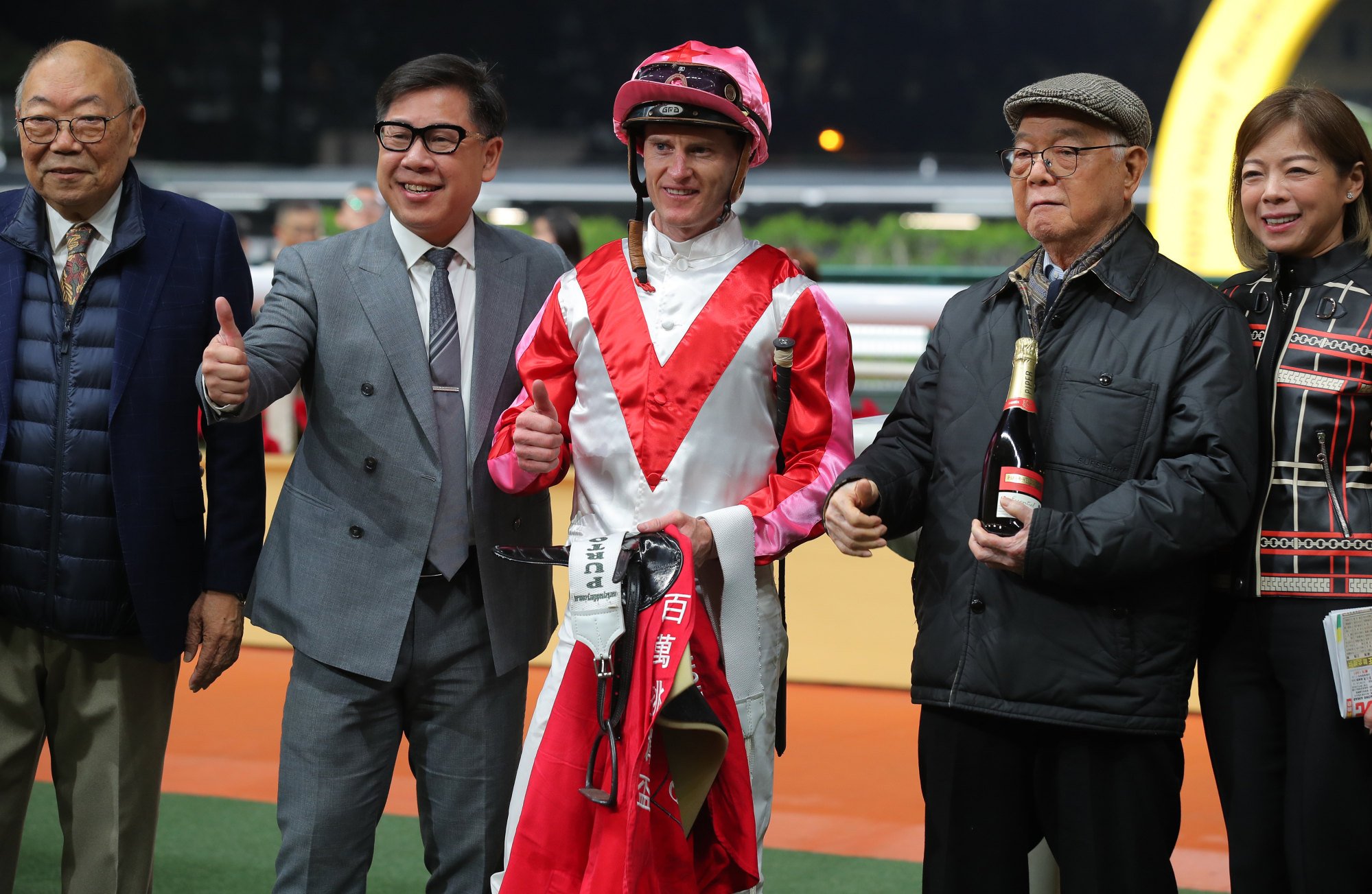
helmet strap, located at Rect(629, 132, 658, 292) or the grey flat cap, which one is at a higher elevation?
the grey flat cap

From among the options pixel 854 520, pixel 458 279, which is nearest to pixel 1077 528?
pixel 854 520

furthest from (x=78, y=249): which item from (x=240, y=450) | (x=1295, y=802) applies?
(x=1295, y=802)

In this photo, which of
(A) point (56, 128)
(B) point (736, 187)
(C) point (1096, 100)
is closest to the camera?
(C) point (1096, 100)

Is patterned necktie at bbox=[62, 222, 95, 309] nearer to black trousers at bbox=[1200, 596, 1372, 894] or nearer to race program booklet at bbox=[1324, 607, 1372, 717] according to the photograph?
black trousers at bbox=[1200, 596, 1372, 894]

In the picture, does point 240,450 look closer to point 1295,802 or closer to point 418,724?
point 418,724

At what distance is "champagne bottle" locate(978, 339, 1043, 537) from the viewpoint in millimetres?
2088

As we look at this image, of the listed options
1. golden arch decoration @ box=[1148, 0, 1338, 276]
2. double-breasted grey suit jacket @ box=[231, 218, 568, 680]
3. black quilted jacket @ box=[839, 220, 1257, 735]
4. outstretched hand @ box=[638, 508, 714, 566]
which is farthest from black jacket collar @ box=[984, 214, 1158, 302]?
golden arch decoration @ box=[1148, 0, 1338, 276]

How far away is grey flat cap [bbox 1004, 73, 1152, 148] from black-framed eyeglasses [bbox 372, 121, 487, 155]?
0.97 metres

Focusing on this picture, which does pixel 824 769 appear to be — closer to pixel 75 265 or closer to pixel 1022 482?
pixel 1022 482

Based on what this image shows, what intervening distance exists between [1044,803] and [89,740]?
68.9 inches

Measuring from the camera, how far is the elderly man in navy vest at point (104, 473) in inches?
103

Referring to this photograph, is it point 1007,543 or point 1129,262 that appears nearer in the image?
point 1007,543

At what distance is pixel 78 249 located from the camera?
2.67 metres

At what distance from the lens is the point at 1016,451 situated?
6.97ft
